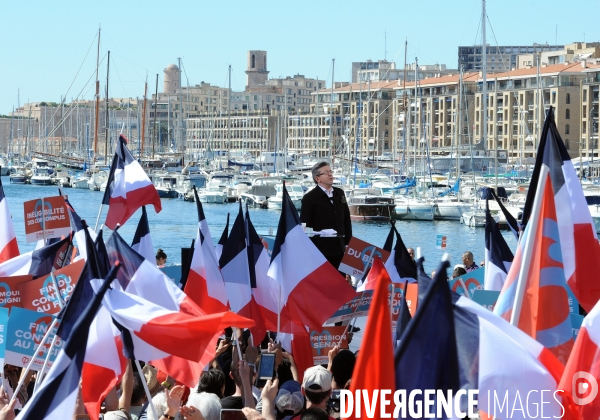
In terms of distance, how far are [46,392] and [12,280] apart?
12.1ft

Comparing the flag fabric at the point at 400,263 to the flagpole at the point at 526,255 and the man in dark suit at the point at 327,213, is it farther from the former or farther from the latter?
the flagpole at the point at 526,255

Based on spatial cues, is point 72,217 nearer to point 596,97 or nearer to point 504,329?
point 504,329

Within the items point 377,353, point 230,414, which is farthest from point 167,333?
point 377,353

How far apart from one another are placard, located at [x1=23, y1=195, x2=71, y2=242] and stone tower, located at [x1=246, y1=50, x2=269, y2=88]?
179 metres

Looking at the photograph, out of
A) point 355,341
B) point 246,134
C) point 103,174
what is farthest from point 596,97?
point 355,341

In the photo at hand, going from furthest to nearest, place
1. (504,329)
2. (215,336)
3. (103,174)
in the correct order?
(103,174)
(215,336)
(504,329)

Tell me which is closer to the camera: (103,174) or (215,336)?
(215,336)

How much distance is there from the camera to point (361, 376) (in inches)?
142

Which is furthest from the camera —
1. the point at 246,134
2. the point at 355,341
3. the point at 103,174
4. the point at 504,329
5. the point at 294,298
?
the point at 246,134

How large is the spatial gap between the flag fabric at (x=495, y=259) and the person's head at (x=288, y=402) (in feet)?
9.71

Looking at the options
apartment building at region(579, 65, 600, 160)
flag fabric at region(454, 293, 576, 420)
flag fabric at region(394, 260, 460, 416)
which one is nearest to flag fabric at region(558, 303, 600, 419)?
flag fabric at region(454, 293, 576, 420)

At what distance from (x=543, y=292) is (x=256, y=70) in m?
184

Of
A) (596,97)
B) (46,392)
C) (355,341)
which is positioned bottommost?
(355,341)

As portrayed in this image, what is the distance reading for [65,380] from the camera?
3.83 metres
